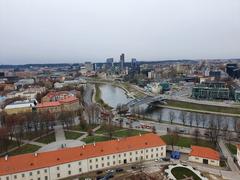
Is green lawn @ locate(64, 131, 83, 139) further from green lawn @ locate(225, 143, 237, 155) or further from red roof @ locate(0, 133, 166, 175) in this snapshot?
green lawn @ locate(225, 143, 237, 155)

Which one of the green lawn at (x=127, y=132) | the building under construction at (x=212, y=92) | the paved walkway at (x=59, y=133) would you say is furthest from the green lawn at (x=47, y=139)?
the building under construction at (x=212, y=92)

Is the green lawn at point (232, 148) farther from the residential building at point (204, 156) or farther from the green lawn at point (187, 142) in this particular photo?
the residential building at point (204, 156)

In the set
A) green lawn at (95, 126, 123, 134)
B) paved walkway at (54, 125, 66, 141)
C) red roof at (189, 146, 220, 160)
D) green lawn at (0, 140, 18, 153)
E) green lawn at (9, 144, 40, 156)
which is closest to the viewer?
red roof at (189, 146, 220, 160)

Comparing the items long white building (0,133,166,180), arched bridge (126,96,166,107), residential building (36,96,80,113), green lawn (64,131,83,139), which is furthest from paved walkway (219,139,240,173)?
residential building (36,96,80,113)

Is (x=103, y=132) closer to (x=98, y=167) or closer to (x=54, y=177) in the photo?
(x=98, y=167)

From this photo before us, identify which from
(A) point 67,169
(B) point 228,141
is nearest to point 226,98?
(B) point 228,141
